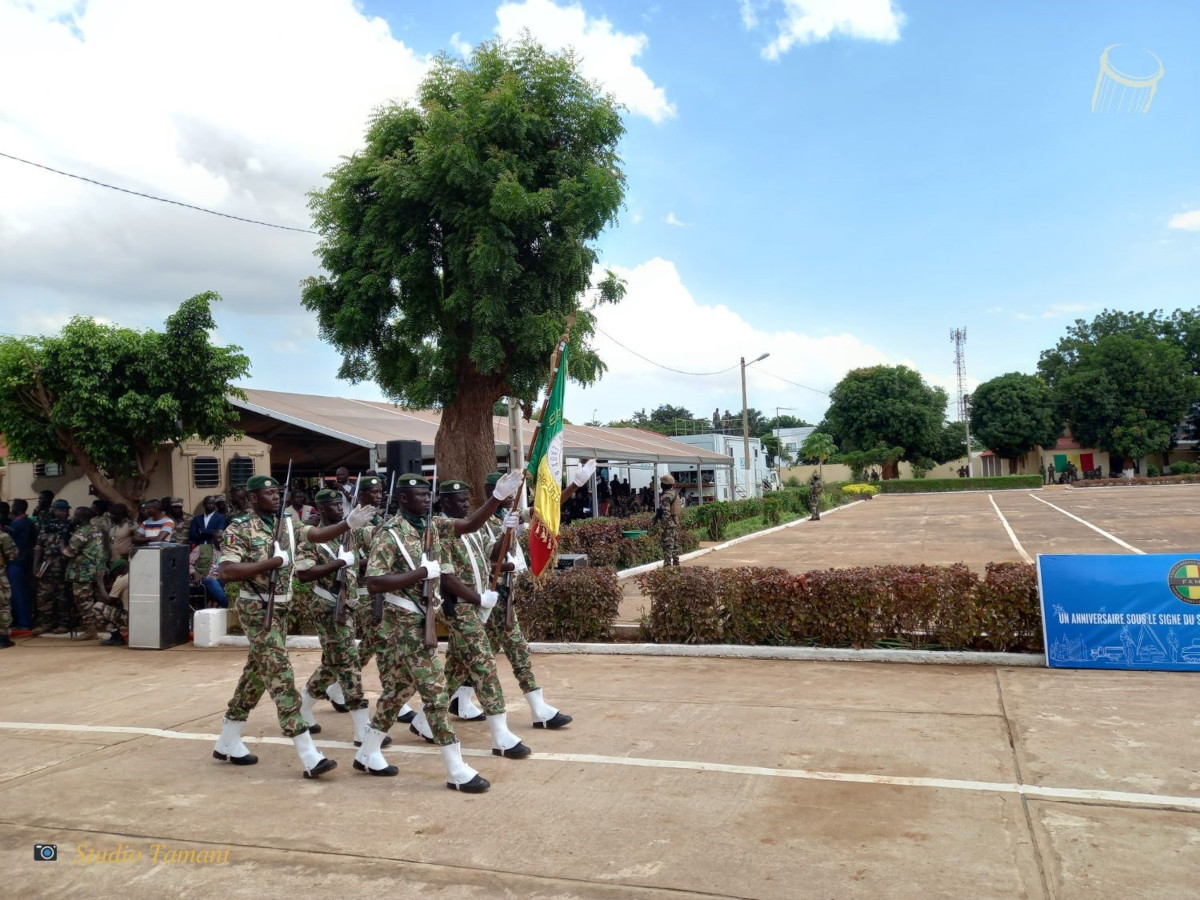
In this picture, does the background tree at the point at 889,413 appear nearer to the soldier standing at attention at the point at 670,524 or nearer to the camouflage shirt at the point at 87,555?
the soldier standing at attention at the point at 670,524

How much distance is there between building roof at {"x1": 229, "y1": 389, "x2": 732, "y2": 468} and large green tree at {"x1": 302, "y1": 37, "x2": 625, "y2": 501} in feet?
4.35

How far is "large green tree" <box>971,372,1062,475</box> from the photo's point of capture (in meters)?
62.3

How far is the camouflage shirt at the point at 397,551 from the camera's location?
16.9ft

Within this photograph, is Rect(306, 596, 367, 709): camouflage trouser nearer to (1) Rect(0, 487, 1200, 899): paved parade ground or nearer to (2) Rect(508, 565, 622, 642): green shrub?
(1) Rect(0, 487, 1200, 899): paved parade ground

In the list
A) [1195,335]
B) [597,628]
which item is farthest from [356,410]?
[1195,335]

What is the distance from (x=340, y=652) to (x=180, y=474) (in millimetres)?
9500

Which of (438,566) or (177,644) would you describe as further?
(177,644)

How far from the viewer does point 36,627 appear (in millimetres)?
11508

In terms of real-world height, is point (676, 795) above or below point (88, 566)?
below

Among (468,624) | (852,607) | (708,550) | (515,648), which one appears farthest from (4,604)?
(708,550)

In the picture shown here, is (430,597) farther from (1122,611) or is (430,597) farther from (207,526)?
(207,526)

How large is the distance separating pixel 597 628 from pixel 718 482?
42.2 m

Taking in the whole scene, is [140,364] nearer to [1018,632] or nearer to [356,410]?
[356,410]

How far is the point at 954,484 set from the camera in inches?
2318
